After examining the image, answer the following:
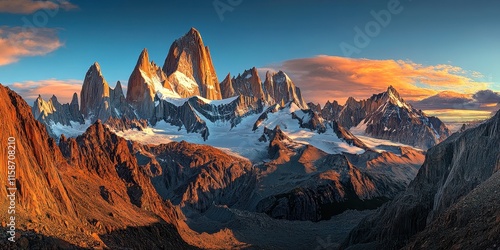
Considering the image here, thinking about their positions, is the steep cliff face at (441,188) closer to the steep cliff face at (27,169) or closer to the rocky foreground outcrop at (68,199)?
the rocky foreground outcrop at (68,199)

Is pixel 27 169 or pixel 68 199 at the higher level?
pixel 27 169

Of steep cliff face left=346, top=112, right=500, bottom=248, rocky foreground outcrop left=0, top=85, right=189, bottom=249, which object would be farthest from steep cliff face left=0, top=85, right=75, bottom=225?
steep cliff face left=346, top=112, right=500, bottom=248

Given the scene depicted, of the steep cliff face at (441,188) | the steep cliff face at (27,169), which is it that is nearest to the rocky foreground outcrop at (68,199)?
the steep cliff face at (27,169)

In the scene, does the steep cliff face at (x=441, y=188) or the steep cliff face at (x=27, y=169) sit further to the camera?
the steep cliff face at (x=441, y=188)

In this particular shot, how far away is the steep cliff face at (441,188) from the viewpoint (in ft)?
222

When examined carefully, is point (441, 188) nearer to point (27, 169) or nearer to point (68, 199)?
point (68, 199)

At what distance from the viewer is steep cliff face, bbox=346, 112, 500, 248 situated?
222 ft

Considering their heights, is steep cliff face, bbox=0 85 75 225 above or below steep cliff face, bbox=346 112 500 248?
above

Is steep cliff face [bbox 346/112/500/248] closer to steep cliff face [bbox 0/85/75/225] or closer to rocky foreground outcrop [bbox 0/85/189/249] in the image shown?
rocky foreground outcrop [bbox 0/85/189/249]

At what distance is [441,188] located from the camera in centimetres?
8319

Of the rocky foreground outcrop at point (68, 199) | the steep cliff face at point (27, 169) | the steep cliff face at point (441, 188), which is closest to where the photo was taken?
the rocky foreground outcrop at point (68, 199)

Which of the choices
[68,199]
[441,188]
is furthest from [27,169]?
[441,188]

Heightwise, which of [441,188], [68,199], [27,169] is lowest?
[441,188]

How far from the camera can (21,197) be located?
43.8 m
